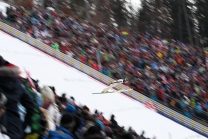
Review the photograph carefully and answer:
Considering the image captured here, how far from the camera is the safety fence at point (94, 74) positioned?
15.6m

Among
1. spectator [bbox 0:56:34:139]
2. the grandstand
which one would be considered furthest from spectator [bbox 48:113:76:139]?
the grandstand

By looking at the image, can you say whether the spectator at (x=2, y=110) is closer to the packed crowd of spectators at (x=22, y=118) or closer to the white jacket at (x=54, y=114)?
the packed crowd of spectators at (x=22, y=118)

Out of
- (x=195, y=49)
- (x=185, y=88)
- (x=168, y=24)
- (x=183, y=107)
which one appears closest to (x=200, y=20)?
(x=168, y=24)

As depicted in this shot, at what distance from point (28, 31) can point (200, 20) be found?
26938 mm

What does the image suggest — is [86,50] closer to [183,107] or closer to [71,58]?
[71,58]

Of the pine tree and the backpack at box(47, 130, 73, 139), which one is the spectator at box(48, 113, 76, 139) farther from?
the pine tree

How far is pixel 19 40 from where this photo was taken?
15.3 m

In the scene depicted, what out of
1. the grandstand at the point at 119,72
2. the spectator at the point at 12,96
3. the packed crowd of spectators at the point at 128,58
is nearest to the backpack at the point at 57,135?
the spectator at the point at 12,96

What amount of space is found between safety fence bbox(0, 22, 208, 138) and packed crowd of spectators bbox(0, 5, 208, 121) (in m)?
0.29

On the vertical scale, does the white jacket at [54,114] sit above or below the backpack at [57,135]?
below

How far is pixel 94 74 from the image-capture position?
1593 centimetres

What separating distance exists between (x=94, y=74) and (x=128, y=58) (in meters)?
3.49

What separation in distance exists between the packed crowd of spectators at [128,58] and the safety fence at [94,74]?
0.95 feet

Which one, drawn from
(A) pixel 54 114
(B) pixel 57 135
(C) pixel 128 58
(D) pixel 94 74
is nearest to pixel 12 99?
(B) pixel 57 135
